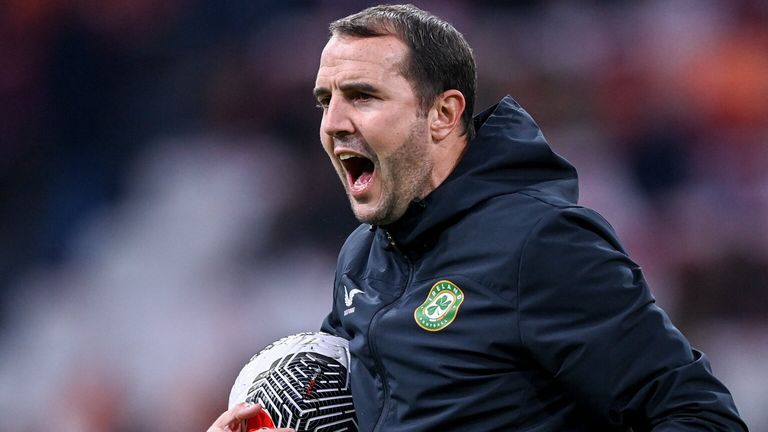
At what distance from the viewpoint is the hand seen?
6.30 feet

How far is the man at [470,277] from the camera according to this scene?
1.70 metres

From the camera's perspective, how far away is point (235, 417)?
193cm

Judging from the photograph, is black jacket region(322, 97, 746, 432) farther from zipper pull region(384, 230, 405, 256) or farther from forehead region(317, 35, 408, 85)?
forehead region(317, 35, 408, 85)

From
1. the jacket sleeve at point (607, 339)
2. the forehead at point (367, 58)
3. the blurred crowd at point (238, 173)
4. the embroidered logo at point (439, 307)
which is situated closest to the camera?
the jacket sleeve at point (607, 339)

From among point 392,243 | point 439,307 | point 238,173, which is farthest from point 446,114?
point 238,173

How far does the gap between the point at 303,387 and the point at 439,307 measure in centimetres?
31

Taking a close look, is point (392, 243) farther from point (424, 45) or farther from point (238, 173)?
point (238, 173)

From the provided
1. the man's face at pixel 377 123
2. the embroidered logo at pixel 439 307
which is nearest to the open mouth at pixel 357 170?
the man's face at pixel 377 123

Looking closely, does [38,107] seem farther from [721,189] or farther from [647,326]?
[647,326]

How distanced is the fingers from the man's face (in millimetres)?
416

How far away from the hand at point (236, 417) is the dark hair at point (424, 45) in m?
0.65

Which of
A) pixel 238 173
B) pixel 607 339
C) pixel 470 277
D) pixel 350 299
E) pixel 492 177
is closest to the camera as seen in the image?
pixel 607 339

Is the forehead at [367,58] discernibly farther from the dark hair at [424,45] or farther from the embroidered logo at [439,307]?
the embroidered logo at [439,307]

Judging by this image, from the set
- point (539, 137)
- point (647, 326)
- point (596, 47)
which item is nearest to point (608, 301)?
point (647, 326)
